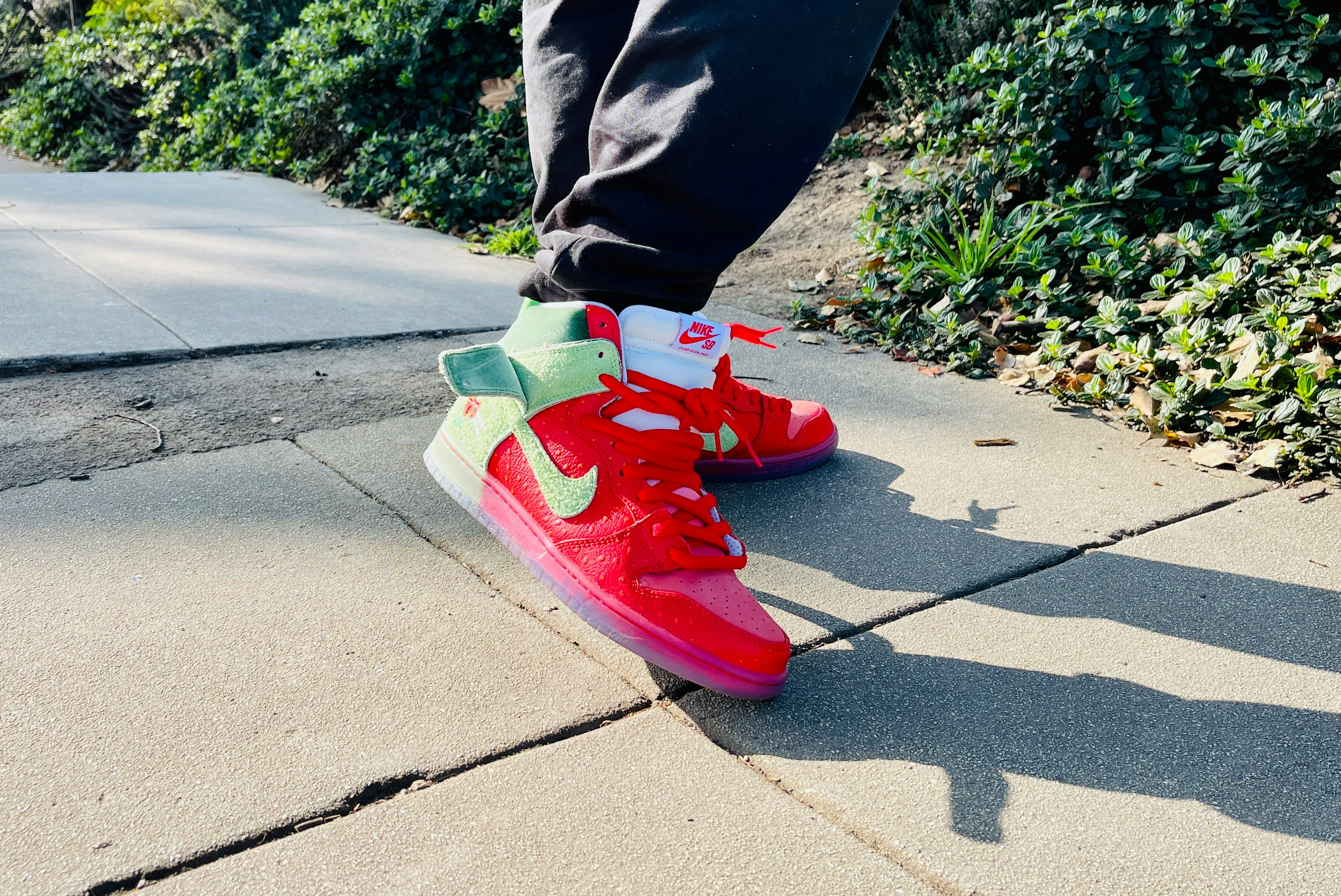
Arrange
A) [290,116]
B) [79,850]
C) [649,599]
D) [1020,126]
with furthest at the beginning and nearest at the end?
[290,116] → [1020,126] → [649,599] → [79,850]

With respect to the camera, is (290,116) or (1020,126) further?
(290,116)

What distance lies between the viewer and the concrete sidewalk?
101cm

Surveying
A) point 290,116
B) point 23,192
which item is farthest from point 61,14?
point 23,192

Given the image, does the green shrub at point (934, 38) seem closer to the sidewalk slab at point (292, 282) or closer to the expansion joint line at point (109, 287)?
the sidewalk slab at point (292, 282)

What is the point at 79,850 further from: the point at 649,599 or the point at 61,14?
the point at 61,14

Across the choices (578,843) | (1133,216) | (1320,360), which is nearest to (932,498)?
(1320,360)

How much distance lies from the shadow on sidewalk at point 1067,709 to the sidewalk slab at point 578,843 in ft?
0.36

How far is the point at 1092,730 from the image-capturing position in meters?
1.23

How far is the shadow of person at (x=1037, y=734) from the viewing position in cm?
112

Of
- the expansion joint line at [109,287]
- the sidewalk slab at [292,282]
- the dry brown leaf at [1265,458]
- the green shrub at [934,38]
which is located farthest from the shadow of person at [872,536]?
the green shrub at [934,38]

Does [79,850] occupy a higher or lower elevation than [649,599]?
lower

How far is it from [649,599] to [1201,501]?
3.77 ft

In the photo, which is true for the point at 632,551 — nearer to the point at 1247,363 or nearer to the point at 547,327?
the point at 547,327

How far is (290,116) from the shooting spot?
17.7 ft
